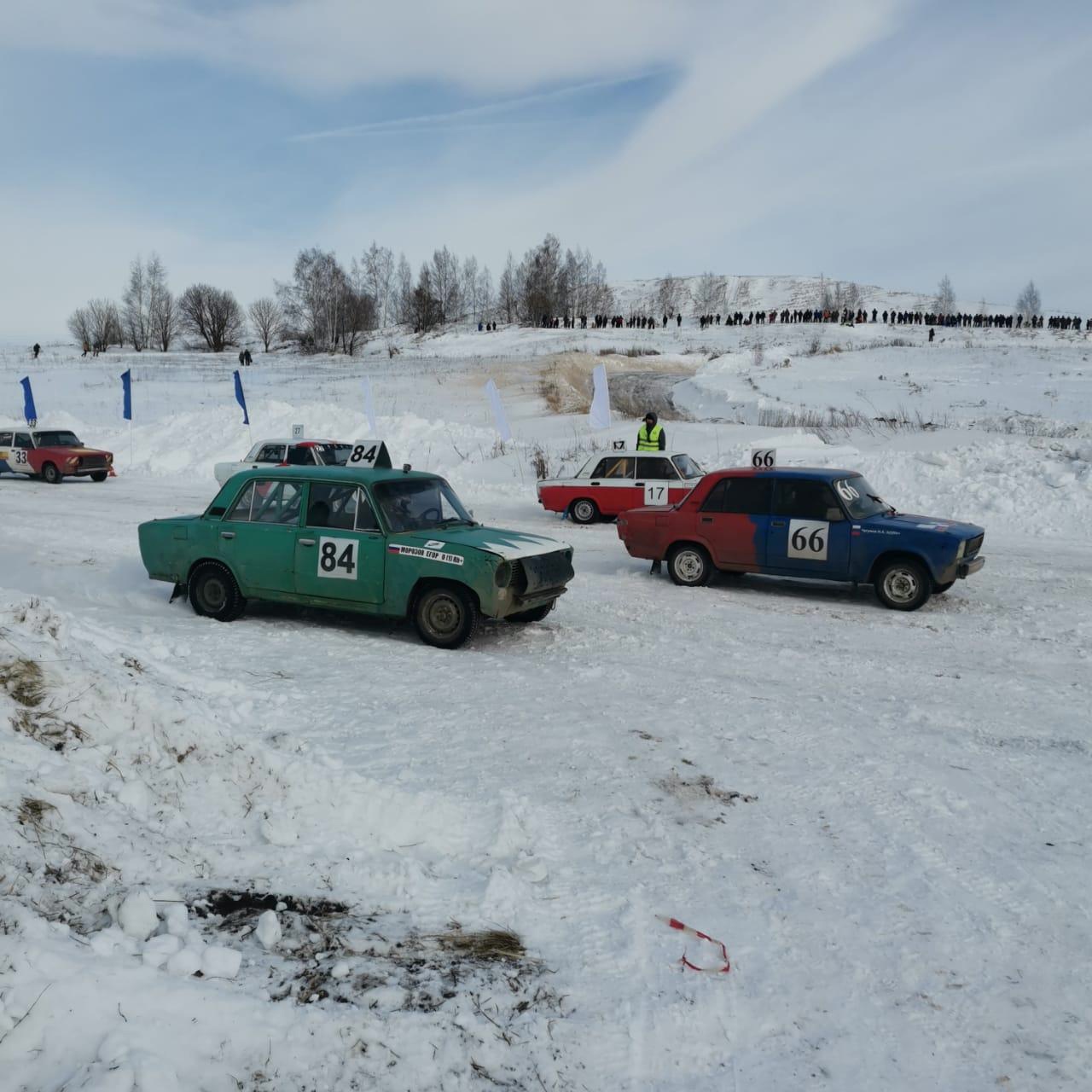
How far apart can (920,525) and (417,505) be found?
5.66 metres

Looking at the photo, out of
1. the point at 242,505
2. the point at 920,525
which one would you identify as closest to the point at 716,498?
the point at 920,525

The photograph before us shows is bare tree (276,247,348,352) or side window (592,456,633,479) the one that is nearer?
side window (592,456,633,479)

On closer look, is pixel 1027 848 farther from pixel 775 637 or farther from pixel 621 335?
pixel 621 335

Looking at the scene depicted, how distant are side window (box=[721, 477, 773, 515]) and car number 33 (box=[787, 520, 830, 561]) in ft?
1.41

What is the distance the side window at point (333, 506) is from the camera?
324 inches

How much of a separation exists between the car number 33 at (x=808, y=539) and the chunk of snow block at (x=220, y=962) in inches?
329

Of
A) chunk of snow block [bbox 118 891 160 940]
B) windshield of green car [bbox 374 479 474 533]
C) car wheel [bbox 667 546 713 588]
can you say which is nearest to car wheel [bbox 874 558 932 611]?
car wheel [bbox 667 546 713 588]

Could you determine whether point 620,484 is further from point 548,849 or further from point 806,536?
point 548,849

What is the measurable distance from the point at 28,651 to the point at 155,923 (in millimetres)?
2267

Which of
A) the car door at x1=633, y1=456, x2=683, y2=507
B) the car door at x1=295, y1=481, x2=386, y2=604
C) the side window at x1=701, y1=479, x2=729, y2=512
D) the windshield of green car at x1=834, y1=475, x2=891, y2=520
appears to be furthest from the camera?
the car door at x1=633, y1=456, x2=683, y2=507

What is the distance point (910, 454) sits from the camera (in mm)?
18609

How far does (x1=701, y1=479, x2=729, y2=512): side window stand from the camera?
1093 cm

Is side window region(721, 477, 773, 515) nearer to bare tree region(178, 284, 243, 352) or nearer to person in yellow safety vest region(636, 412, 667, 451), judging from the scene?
person in yellow safety vest region(636, 412, 667, 451)

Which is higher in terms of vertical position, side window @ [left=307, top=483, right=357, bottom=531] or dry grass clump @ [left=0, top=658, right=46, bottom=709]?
side window @ [left=307, top=483, right=357, bottom=531]
